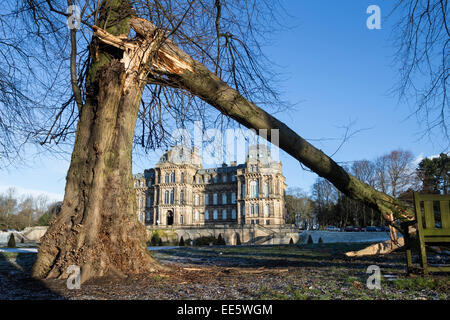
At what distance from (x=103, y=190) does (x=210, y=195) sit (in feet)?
169

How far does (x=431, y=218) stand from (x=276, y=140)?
97.5 inches

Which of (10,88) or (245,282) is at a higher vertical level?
(10,88)

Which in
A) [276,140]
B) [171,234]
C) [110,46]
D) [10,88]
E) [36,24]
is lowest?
[171,234]

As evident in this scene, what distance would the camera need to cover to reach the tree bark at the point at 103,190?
413cm

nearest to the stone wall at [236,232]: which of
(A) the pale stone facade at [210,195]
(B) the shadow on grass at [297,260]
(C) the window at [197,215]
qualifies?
(A) the pale stone facade at [210,195]

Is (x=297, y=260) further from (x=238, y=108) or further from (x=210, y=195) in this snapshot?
(x=210, y=195)

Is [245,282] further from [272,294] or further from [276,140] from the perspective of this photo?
[276,140]

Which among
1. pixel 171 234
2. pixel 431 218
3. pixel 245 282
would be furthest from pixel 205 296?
pixel 171 234

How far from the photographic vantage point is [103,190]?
444 centimetres

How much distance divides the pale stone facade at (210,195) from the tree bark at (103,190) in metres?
42.6

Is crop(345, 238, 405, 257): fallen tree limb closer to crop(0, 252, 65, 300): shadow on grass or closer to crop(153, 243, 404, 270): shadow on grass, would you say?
crop(153, 243, 404, 270): shadow on grass

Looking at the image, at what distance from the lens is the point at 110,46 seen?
523 cm

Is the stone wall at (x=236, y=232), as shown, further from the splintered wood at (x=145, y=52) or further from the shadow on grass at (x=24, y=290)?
the shadow on grass at (x=24, y=290)

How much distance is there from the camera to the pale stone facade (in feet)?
160
